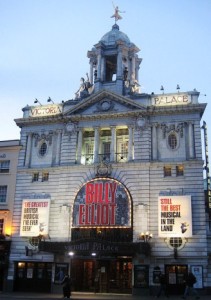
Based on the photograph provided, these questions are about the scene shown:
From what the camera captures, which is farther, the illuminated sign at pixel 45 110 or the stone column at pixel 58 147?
the illuminated sign at pixel 45 110

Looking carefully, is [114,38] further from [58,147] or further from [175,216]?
[175,216]

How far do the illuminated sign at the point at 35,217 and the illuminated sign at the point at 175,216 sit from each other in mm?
11483

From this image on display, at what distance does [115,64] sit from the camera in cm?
4909

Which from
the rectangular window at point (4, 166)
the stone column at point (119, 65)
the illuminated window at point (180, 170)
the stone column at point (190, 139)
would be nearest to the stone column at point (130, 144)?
the illuminated window at point (180, 170)

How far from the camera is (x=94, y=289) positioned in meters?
38.0

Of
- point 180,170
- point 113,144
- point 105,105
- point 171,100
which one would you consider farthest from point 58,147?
point 180,170

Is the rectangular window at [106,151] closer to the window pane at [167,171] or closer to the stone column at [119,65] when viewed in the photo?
the window pane at [167,171]

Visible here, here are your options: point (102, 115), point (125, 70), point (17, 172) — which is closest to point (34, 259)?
point (17, 172)

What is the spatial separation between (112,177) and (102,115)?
6747 mm

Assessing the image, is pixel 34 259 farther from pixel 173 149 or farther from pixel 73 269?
pixel 173 149

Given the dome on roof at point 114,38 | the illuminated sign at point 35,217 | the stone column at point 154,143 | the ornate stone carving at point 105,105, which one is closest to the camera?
the stone column at point 154,143

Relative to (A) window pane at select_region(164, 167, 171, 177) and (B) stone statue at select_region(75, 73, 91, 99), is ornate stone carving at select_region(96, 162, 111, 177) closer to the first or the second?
(A) window pane at select_region(164, 167, 171, 177)

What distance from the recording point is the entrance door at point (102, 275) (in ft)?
123

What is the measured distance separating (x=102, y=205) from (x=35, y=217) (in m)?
7.10
